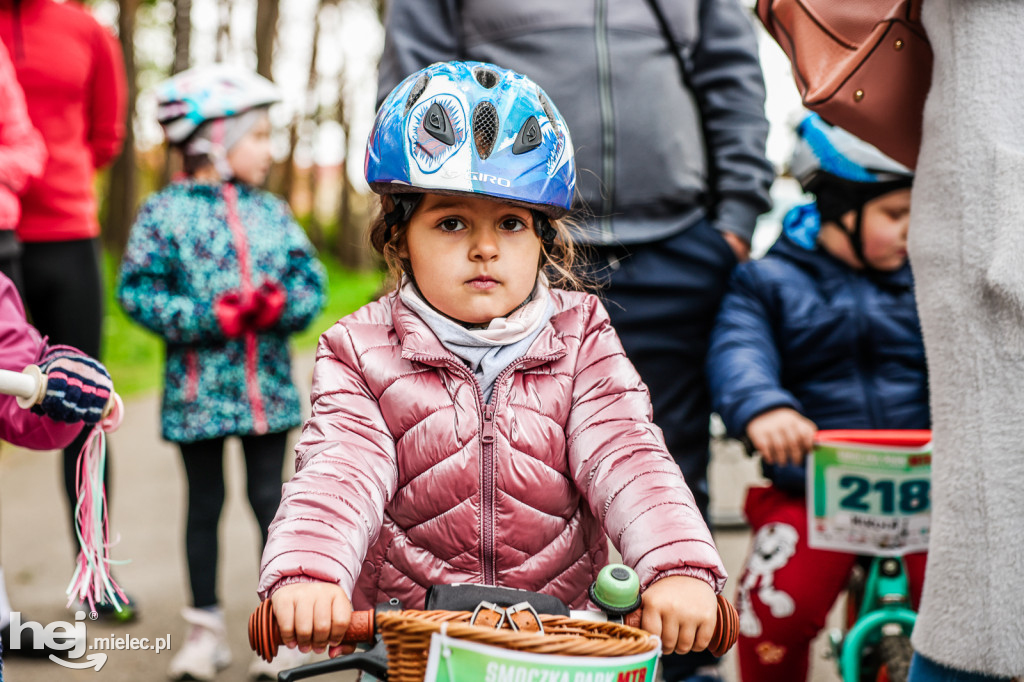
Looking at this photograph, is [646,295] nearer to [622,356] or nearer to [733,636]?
[622,356]

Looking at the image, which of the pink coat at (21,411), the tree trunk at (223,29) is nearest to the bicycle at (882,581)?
the pink coat at (21,411)

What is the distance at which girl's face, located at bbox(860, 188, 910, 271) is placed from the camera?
2795 mm

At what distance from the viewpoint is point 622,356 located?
2.11 metres

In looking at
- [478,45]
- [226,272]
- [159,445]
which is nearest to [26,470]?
[159,445]

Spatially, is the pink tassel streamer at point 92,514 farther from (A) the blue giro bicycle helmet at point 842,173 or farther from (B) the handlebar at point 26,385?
(A) the blue giro bicycle helmet at point 842,173

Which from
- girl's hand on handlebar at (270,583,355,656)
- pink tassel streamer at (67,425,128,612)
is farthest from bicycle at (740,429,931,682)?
pink tassel streamer at (67,425,128,612)

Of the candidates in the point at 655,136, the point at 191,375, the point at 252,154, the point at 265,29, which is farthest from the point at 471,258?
the point at 265,29

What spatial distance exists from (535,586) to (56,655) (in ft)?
8.00

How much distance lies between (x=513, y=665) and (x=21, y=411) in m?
1.47

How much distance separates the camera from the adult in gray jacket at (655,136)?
2646mm

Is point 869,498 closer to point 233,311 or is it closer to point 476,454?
point 476,454

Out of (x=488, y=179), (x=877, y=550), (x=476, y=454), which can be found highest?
(x=488, y=179)

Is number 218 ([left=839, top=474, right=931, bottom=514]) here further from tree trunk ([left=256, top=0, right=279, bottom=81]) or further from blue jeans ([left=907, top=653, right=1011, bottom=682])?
tree trunk ([left=256, top=0, right=279, bottom=81])

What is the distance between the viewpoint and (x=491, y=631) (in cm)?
131
